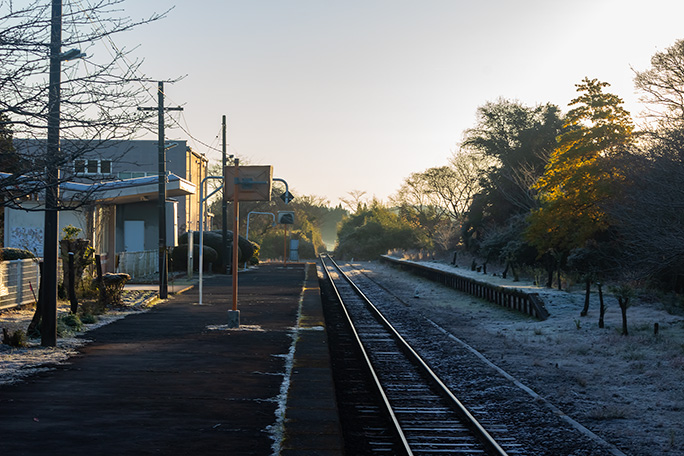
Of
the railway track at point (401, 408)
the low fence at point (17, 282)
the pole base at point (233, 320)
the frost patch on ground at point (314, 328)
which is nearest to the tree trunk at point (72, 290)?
the low fence at point (17, 282)

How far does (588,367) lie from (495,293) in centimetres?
1417

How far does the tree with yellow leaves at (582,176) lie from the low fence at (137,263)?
55.5 ft

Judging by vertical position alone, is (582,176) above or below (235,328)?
above

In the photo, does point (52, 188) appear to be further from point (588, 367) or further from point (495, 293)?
point (495, 293)

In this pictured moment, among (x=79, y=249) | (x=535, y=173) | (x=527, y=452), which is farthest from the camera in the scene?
(x=535, y=173)

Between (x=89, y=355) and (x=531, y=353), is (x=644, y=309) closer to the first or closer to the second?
(x=531, y=353)

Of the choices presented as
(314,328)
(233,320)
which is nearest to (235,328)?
(233,320)

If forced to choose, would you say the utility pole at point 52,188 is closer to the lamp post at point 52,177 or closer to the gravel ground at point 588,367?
the lamp post at point 52,177

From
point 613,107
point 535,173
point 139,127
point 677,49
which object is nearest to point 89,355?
point 139,127

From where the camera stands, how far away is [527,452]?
25.9ft

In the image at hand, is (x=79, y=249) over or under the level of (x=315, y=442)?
over

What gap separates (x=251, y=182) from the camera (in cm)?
1555

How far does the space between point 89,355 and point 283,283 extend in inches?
860

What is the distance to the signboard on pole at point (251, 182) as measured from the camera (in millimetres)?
15523
